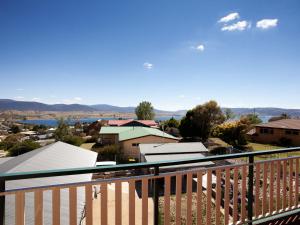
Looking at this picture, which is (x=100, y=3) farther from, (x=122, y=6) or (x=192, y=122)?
(x=192, y=122)

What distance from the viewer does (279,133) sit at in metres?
28.9

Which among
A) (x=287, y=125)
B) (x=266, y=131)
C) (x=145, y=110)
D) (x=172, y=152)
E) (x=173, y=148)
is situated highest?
(x=145, y=110)

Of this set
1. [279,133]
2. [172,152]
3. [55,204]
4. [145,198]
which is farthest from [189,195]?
[279,133]

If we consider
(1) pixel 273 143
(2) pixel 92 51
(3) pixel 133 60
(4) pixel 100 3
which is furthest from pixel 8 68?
(1) pixel 273 143

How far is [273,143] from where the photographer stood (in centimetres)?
2900

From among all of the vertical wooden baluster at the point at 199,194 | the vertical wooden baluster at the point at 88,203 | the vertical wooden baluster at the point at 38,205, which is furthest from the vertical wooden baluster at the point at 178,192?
the vertical wooden baluster at the point at 38,205

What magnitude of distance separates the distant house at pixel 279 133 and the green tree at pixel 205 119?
22.8ft

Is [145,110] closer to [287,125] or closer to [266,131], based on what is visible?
[266,131]

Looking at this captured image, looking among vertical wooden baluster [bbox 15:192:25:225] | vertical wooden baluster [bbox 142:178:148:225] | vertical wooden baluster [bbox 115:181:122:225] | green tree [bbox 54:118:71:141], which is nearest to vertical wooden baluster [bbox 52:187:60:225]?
vertical wooden baluster [bbox 15:192:25:225]

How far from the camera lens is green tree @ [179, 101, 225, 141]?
93.2 feet

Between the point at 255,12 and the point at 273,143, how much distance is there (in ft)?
84.5

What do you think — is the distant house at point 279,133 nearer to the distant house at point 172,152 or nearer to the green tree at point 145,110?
the distant house at point 172,152

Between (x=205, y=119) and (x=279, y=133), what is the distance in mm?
10613

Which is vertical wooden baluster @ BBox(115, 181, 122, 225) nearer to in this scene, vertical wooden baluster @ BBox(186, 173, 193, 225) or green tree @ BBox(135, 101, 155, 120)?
vertical wooden baluster @ BBox(186, 173, 193, 225)
